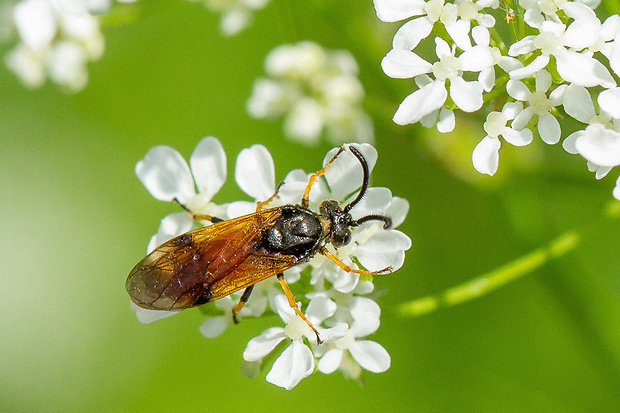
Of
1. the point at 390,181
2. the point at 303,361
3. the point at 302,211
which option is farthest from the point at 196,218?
the point at 390,181

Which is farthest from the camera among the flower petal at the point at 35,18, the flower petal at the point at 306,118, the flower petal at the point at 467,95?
the flower petal at the point at 306,118

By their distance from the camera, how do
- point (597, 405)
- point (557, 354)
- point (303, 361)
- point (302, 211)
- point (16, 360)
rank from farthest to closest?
1. point (16, 360)
2. point (557, 354)
3. point (597, 405)
4. point (302, 211)
5. point (303, 361)

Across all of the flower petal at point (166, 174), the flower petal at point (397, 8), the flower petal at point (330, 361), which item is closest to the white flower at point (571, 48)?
the flower petal at point (397, 8)

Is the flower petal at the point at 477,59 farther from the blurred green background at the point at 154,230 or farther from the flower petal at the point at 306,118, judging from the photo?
the blurred green background at the point at 154,230

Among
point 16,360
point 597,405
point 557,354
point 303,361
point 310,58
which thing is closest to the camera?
point 303,361

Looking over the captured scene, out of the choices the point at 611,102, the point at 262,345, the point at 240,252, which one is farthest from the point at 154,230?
the point at 611,102

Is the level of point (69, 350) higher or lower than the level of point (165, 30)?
lower

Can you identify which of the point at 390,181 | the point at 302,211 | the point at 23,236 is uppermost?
the point at 302,211

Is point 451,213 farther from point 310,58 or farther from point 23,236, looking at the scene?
point 23,236
